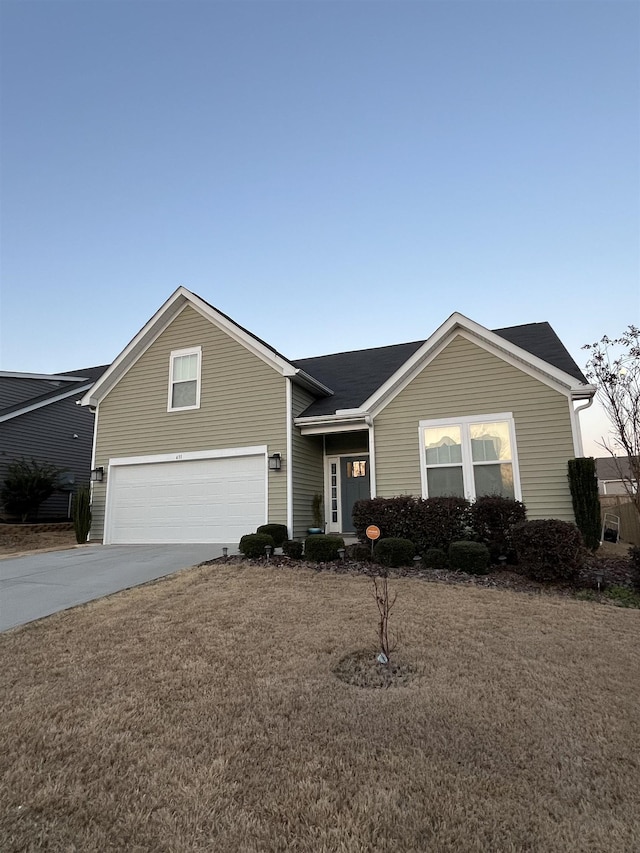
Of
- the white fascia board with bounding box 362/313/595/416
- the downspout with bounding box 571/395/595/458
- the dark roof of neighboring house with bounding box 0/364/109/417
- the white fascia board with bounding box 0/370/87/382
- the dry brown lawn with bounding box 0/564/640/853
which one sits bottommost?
the dry brown lawn with bounding box 0/564/640/853

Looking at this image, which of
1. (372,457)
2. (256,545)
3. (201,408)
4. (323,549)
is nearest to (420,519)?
(323,549)

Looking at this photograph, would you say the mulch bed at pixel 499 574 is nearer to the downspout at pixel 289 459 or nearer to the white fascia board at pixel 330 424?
the downspout at pixel 289 459

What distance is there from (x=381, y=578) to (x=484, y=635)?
2.73 m

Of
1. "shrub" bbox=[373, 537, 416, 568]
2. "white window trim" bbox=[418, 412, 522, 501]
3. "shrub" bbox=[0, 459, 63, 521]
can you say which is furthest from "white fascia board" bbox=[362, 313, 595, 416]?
"shrub" bbox=[0, 459, 63, 521]

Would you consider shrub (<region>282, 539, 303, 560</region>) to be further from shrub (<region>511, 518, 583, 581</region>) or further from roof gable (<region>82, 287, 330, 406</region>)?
roof gable (<region>82, 287, 330, 406</region>)

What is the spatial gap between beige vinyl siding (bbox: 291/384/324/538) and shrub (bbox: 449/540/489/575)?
467 centimetres

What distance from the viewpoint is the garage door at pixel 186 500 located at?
12234mm

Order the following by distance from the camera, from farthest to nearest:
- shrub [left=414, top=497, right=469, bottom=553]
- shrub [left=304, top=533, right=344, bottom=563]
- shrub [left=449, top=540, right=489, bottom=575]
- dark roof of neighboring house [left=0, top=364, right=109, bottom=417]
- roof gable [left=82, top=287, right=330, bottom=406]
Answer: dark roof of neighboring house [left=0, top=364, right=109, bottom=417] < roof gable [left=82, top=287, right=330, bottom=406] < shrub [left=304, top=533, right=344, bottom=563] < shrub [left=414, top=497, right=469, bottom=553] < shrub [left=449, top=540, right=489, bottom=575]

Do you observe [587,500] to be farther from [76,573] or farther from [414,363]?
[76,573]

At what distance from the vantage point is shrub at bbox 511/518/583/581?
7.17m

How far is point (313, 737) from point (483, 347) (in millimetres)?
9071

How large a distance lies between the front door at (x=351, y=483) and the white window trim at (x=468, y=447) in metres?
2.78

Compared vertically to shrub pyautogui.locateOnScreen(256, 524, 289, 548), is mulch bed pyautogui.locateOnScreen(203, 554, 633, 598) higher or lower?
lower

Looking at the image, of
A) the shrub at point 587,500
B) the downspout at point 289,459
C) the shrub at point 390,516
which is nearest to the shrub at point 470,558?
the shrub at point 390,516
